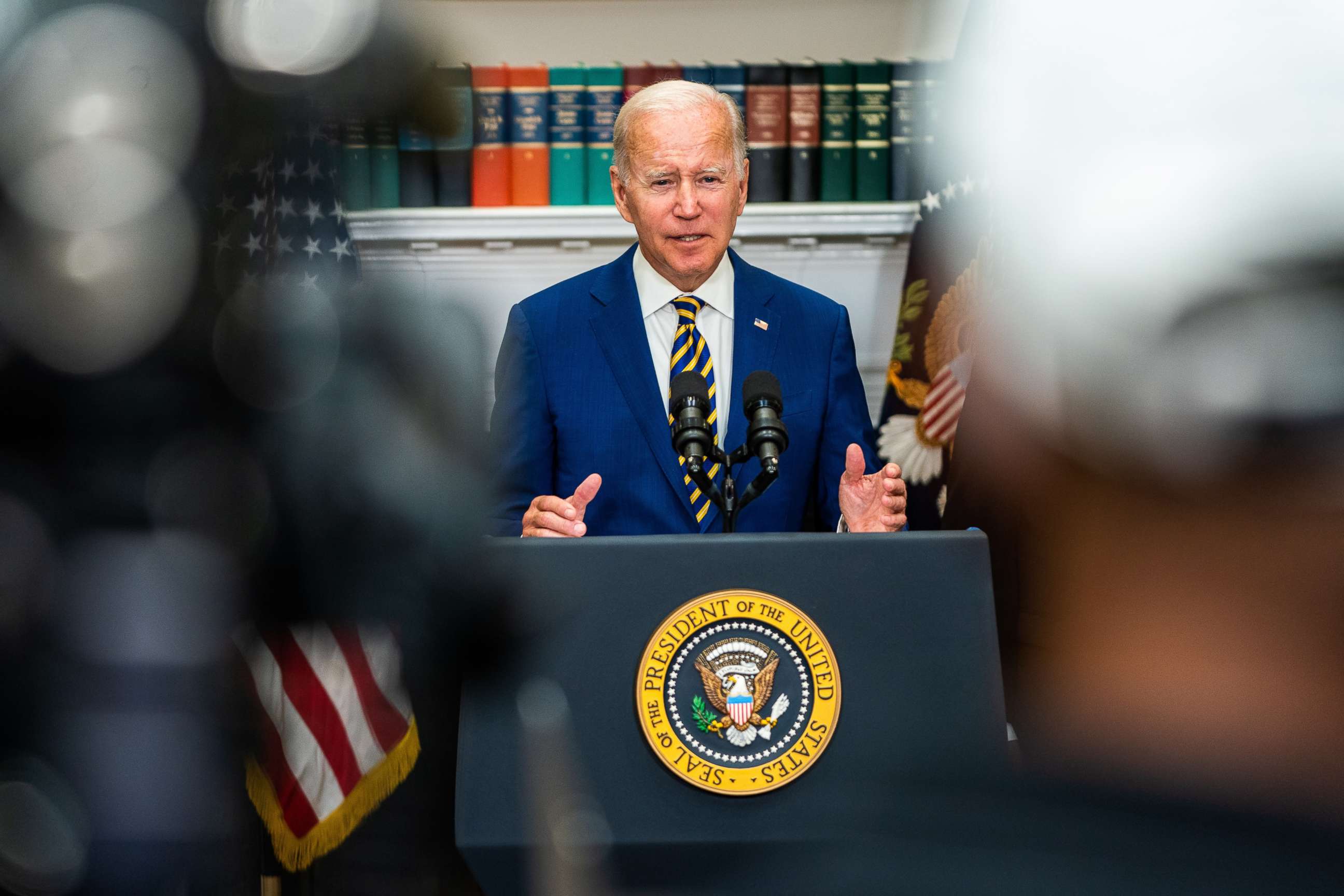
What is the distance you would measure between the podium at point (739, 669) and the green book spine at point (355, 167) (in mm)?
408

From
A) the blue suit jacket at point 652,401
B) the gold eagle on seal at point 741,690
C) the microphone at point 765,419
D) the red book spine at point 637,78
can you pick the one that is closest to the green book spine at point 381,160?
the gold eagle on seal at point 741,690

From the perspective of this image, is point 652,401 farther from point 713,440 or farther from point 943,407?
point 943,407

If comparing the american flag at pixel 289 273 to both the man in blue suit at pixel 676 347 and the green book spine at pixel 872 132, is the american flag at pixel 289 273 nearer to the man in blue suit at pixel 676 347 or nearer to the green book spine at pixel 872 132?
the man in blue suit at pixel 676 347

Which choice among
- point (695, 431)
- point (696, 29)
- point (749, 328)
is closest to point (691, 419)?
point (695, 431)

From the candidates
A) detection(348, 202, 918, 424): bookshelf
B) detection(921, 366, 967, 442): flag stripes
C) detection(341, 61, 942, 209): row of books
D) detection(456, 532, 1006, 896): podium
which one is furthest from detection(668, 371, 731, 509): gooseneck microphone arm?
detection(341, 61, 942, 209): row of books

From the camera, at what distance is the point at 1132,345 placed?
0.23m

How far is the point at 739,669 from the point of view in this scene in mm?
763

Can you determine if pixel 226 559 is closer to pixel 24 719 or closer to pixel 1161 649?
A: pixel 24 719

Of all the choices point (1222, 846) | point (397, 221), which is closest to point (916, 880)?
point (1222, 846)

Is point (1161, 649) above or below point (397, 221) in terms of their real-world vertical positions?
below

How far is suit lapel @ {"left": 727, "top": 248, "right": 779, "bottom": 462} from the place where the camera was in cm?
145

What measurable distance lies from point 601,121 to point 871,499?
1.29 meters

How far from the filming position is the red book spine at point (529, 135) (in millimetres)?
2111

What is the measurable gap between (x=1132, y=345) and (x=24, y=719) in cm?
23
